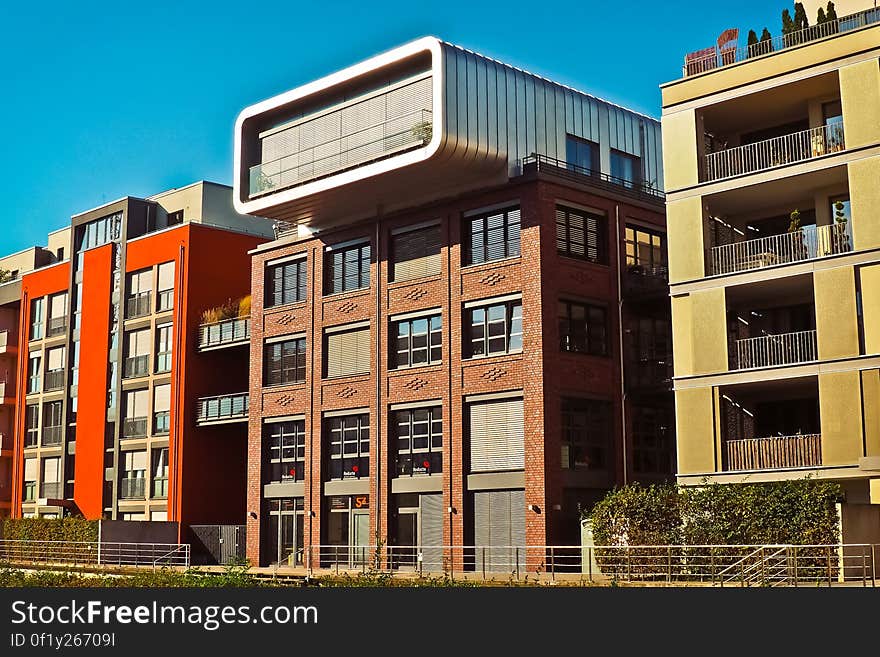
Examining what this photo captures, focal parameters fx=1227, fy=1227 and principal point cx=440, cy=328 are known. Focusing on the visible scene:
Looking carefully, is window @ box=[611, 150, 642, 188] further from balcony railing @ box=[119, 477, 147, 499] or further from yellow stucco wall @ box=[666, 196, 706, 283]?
balcony railing @ box=[119, 477, 147, 499]

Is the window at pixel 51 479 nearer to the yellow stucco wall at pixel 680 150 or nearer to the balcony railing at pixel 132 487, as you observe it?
the balcony railing at pixel 132 487

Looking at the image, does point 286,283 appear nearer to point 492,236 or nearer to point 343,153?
point 343,153

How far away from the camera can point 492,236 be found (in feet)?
135

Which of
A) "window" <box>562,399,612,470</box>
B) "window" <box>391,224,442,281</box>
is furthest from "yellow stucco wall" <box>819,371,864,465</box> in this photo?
"window" <box>391,224,442,281</box>

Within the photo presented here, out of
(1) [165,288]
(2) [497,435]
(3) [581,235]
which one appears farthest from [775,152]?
(1) [165,288]

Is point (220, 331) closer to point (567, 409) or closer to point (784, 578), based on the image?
point (567, 409)

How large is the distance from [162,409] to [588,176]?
23230mm

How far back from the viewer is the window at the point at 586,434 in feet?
129

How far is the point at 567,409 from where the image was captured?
3969cm

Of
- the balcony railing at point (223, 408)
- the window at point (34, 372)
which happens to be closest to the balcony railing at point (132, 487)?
the balcony railing at point (223, 408)

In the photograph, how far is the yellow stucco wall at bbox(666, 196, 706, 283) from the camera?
36.2 m

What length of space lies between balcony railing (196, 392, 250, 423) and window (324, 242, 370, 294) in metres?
7.02

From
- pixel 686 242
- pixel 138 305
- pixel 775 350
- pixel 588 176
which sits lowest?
pixel 775 350

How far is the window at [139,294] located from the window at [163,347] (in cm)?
153
